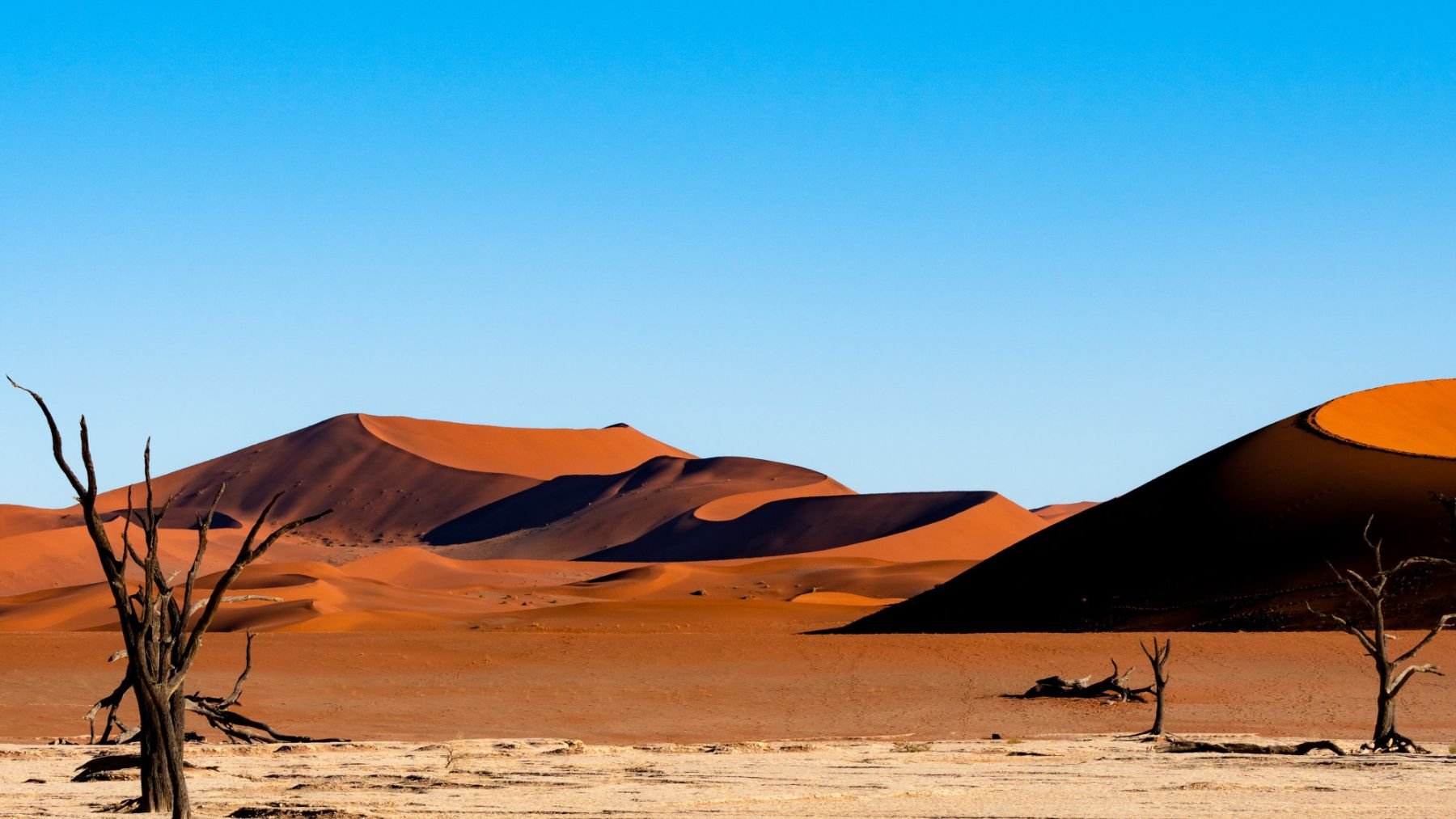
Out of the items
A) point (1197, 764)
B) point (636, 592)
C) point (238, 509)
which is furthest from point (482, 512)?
point (1197, 764)

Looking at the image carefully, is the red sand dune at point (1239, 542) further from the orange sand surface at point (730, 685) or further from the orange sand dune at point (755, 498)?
the orange sand dune at point (755, 498)

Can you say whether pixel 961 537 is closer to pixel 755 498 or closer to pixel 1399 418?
pixel 755 498

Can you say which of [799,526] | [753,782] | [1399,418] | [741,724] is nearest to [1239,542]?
[1399,418]

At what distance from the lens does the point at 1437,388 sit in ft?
183

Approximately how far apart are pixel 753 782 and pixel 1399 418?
140ft

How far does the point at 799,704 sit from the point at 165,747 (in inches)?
619

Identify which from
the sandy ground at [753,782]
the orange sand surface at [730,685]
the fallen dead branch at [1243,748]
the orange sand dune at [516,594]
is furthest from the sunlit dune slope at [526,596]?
the fallen dead branch at [1243,748]

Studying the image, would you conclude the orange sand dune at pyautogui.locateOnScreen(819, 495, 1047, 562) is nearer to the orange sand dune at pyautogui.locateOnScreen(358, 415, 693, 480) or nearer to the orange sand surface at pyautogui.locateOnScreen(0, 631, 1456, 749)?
the orange sand dune at pyautogui.locateOnScreen(358, 415, 693, 480)

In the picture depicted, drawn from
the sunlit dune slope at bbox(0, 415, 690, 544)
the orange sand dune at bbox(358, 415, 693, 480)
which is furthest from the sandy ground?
the orange sand dune at bbox(358, 415, 693, 480)

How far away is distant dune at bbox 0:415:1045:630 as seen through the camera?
53.0m

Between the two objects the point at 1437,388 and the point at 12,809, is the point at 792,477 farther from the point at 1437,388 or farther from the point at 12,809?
the point at 12,809

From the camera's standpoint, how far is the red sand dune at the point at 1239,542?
125 ft

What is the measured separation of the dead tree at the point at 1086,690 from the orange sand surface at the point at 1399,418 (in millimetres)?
23219

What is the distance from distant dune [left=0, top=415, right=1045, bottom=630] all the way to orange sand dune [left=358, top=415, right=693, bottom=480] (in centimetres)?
21
